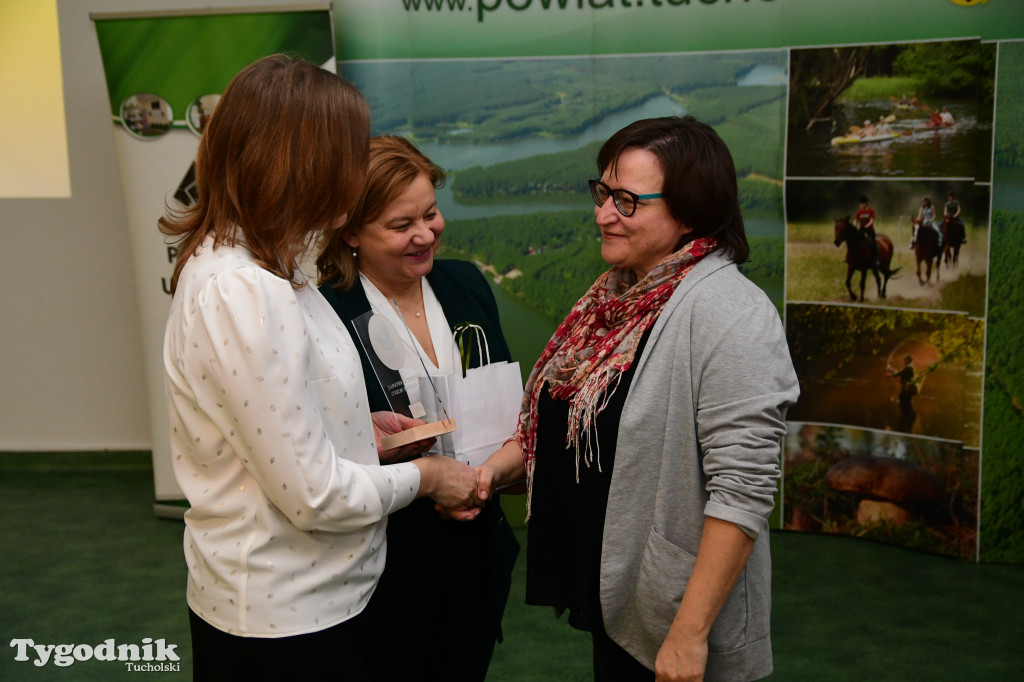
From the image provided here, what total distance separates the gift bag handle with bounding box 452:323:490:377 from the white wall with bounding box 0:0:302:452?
3.81 metres

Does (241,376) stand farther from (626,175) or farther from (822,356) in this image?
(822,356)

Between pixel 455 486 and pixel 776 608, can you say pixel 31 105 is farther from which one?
pixel 776 608

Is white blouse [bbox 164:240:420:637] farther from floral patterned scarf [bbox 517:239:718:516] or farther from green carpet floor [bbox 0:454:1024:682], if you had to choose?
green carpet floor [bbox 0:454:1024:682]

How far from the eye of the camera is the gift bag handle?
207cm

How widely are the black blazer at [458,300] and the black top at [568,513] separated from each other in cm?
39

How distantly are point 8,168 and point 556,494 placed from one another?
4813 mm

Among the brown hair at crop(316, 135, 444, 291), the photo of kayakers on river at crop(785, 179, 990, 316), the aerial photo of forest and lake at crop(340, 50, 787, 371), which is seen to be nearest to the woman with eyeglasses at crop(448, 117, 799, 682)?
the brown hair at crop(316, 135, 444, 291)

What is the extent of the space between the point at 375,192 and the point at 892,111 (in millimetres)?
2718

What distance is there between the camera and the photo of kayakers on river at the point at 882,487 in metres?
3.90

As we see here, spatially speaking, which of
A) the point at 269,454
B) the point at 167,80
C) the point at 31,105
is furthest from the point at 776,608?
the point at 31,105

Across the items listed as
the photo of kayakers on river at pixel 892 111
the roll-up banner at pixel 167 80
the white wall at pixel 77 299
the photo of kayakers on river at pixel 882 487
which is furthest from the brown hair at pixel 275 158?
the white wall at pixel 77 299

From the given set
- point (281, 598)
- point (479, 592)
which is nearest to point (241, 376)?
point (281, 598)

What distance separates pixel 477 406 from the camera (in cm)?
194

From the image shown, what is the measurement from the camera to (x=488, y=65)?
13.3ft
